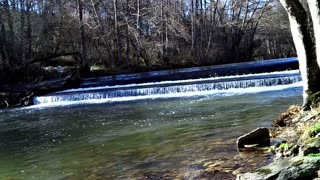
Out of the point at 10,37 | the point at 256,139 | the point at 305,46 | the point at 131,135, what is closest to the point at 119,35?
the point at 10,37

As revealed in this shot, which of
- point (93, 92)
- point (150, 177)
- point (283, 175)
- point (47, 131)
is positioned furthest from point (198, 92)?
point (283, 175)

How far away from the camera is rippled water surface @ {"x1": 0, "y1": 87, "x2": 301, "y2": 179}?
768cm

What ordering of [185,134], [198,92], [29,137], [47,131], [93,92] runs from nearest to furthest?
[185,134] < [29,137] < [47,131] < [198,92] < [93,92]

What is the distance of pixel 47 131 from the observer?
41.9 feet

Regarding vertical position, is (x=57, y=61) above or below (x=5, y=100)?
above

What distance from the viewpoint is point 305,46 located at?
324 inches

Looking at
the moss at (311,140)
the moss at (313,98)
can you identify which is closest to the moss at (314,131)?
the moss at (311,140)

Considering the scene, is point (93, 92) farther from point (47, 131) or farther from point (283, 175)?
point (283, 175)

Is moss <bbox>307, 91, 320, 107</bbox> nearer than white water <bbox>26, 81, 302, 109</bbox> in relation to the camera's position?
Yes

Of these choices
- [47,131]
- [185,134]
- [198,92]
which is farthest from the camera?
[198,92]

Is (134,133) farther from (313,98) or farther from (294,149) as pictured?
(294,149)

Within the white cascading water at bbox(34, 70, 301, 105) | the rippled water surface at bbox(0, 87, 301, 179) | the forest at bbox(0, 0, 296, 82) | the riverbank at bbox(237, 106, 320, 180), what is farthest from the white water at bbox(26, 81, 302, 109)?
the forest at bbox(0, 0, 296, 82)

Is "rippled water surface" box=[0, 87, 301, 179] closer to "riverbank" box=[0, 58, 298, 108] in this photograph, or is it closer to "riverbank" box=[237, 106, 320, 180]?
"riverbank" box=[237, 106, 320, 180]

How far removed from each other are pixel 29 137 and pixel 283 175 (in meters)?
8.84
